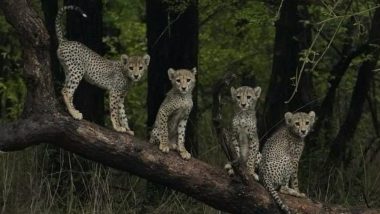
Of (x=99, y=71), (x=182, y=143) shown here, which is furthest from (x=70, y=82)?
(x=182, y=143)

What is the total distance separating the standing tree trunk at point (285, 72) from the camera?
13.7 metres

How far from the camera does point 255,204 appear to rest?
9.66 metres

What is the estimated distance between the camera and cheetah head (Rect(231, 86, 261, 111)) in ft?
32.7

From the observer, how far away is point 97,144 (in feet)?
30.1

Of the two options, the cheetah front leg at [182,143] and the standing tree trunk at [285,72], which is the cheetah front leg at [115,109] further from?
the standing tree trunk at [285,72]

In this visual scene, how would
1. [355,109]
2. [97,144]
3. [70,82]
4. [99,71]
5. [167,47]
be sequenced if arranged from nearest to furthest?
[97,144]
[70,82]
[99,71]
[167,47]
[355,109]

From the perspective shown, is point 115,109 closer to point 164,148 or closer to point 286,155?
point 164,148

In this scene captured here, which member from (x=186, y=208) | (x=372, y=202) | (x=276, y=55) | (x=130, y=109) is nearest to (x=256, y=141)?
(x=186, y=208)

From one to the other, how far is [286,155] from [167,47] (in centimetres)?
381

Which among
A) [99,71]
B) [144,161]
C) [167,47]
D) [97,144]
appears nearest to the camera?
[97,144]

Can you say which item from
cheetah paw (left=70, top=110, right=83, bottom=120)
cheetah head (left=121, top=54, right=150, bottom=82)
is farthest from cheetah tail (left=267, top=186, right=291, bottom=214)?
cheetah paw (left=70, top=110, right=83, bottom=120)

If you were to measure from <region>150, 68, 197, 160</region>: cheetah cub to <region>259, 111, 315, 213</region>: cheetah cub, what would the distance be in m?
0.94

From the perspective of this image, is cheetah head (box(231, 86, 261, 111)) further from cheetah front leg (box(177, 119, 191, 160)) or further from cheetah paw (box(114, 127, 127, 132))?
cheetah paw (box(114, 127, 127, 132))

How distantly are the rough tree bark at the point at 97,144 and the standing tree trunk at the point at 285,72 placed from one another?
12.6 feet
